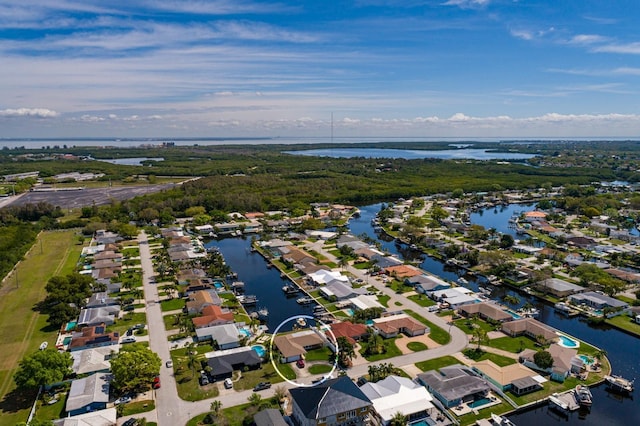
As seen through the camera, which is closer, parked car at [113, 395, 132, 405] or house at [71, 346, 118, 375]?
parked car at [113, 395, 132, 405]

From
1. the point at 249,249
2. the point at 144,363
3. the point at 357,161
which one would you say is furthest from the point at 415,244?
the point at 357,161

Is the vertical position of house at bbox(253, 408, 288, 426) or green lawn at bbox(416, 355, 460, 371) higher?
house at bbox(253, 408, 288, 426)

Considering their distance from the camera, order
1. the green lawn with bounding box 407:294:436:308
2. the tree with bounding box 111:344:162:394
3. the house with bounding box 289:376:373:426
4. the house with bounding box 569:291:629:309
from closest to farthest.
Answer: the house with bounding box 289:376:373:426 → the tree with bounding box 111:344:162:394 → the house with bounding box 569:291:629:309 → the green lawn with bounding box 407:294:436:308

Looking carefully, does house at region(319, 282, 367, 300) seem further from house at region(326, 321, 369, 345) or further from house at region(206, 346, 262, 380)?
house at region(206, 346, 262, 380)

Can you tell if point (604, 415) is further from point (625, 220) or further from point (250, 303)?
point (625, 220)

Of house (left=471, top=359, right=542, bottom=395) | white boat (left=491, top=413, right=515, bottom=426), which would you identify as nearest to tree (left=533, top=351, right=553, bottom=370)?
house (left=471, top=359, right=542, bottom=395)

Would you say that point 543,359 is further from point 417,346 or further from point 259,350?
point 259,350

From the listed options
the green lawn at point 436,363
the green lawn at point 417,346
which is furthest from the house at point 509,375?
the green lawn at point 417,346
